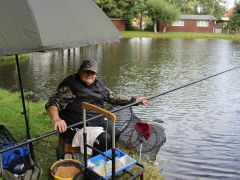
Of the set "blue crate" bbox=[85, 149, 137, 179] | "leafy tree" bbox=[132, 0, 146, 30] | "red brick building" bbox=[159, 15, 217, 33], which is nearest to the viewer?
"blue crate" bbox=[85, 149, 137, 179]

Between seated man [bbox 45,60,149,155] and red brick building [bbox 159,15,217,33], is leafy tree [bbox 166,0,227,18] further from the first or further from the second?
seated man [bbox 45,60,149,155]

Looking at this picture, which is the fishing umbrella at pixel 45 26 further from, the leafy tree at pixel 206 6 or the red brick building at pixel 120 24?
the leafy tree at pixel 206 6

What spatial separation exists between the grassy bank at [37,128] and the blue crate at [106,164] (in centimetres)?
89

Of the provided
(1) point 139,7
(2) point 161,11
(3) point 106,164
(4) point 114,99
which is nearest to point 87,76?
(4) point 114,99

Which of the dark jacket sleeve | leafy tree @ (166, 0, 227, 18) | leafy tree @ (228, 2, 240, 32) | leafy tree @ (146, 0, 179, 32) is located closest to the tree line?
leafy tree @ (146, 0, 179, 32)

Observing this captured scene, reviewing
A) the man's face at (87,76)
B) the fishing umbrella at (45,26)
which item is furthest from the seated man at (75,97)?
the fishing umbrella at (45,26)

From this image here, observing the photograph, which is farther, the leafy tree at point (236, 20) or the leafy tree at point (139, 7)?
the leafy tree at point (236, 20)

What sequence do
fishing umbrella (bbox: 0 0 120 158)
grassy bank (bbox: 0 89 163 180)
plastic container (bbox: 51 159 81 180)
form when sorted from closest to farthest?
fishing umbrella (bbox: 0 0 120 158)
plastic container (bbox: 51 159 81 180)
grassy bank (bbox: 0 89 163 180)

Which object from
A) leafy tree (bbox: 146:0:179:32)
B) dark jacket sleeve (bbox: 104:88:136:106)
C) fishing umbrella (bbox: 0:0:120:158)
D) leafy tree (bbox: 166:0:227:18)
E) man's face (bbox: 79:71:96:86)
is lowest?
dark jacket sleeve (bbox: 104:88:136:106)

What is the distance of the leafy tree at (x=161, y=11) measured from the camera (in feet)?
171

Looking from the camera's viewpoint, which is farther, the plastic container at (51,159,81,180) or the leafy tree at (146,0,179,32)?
the leafy tree at (146,0,179,32)

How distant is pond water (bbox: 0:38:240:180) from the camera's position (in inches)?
269

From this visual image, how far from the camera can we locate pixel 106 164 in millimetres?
3869

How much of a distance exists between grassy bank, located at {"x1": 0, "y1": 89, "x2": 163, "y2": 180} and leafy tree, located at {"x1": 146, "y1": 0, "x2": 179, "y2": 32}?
45.1m
